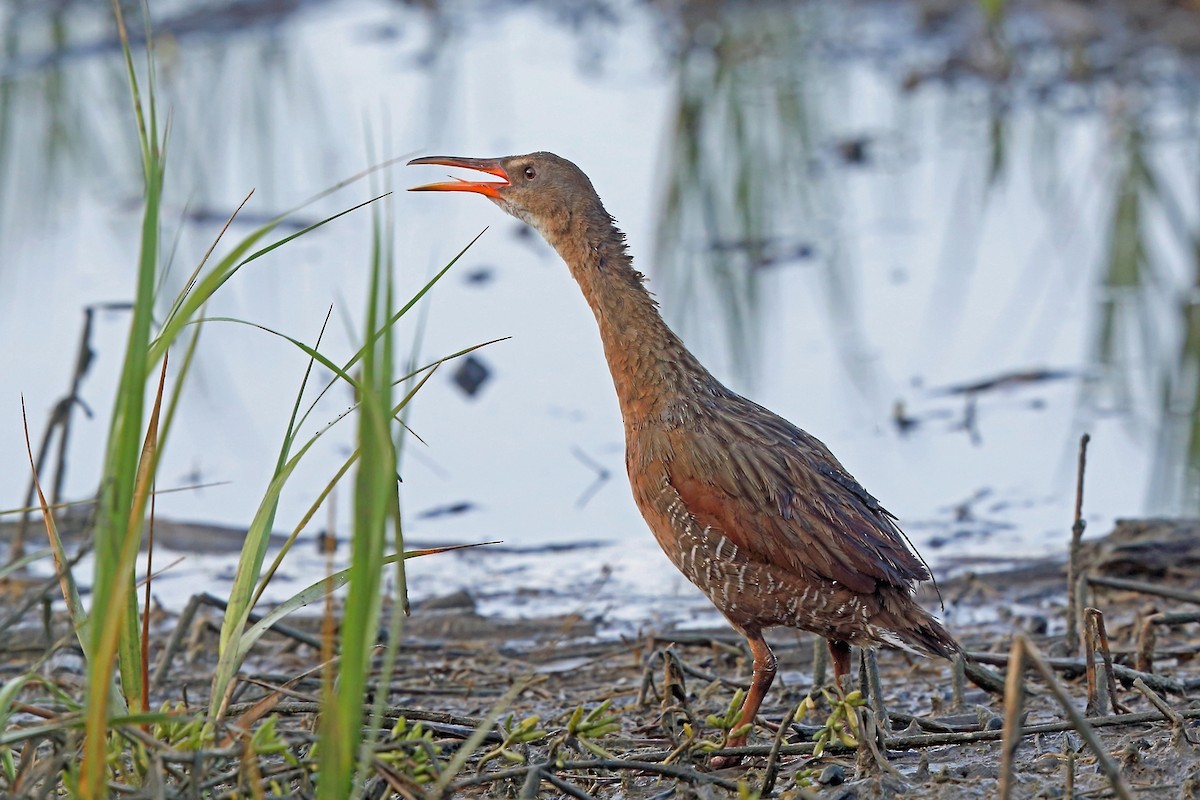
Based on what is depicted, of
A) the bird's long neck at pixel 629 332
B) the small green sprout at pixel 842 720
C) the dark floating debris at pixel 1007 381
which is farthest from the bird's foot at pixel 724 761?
the dark floating debris at pixel 1007 381

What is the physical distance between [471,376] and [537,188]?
2930 millimetres

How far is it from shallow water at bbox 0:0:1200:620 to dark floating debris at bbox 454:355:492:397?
0.06m

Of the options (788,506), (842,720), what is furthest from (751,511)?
(842,720)

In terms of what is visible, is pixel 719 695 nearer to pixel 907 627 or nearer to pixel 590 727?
pixel 907 627

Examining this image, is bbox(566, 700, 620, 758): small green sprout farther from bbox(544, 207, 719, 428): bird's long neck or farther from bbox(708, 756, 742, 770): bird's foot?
bbox(544, 207, 719, 428): bird's long neck

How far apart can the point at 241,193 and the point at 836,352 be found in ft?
13.4

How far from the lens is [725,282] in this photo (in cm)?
856

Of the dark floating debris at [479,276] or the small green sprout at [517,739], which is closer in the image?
the small green sprout at [517,739]

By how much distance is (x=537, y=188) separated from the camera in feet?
15.5

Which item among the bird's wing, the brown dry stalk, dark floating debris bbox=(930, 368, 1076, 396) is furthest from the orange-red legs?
dark floating debris bbox=(930, 368, 1076, 396)

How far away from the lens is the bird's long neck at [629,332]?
4.29 meters

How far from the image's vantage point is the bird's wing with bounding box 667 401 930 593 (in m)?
3.93

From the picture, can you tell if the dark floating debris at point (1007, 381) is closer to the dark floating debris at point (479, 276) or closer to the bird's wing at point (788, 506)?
the dark floating debris at point (479, 276)

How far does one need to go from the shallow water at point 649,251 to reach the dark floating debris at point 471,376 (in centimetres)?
6
